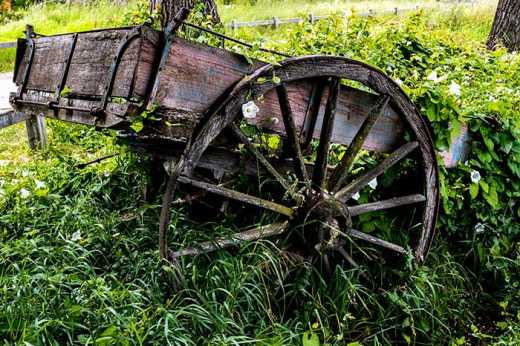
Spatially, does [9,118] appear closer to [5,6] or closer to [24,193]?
[24,193]

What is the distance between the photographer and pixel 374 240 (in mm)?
3693

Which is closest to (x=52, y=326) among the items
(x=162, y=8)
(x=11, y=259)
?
(x=11, y=259)

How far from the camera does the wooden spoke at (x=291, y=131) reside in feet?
9.98

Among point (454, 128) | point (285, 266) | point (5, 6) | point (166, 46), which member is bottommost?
point (285, 266)

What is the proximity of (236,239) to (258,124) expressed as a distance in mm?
722

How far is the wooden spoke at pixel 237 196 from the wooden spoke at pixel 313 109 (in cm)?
48

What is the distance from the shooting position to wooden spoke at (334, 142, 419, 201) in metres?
3.55

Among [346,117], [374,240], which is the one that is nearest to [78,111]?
[346,117]

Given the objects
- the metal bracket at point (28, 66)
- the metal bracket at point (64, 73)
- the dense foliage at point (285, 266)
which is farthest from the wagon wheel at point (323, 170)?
the metal bracket at point (28, 66)

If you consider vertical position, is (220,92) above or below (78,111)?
above

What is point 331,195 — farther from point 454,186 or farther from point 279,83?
point 454,186

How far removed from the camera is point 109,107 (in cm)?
263

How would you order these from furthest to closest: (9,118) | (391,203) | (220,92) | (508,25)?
(508,25)
(9,118)
(391,203)
(220,92)

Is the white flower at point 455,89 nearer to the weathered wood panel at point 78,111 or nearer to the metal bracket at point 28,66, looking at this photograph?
the weathered wood panel at point 78,111
